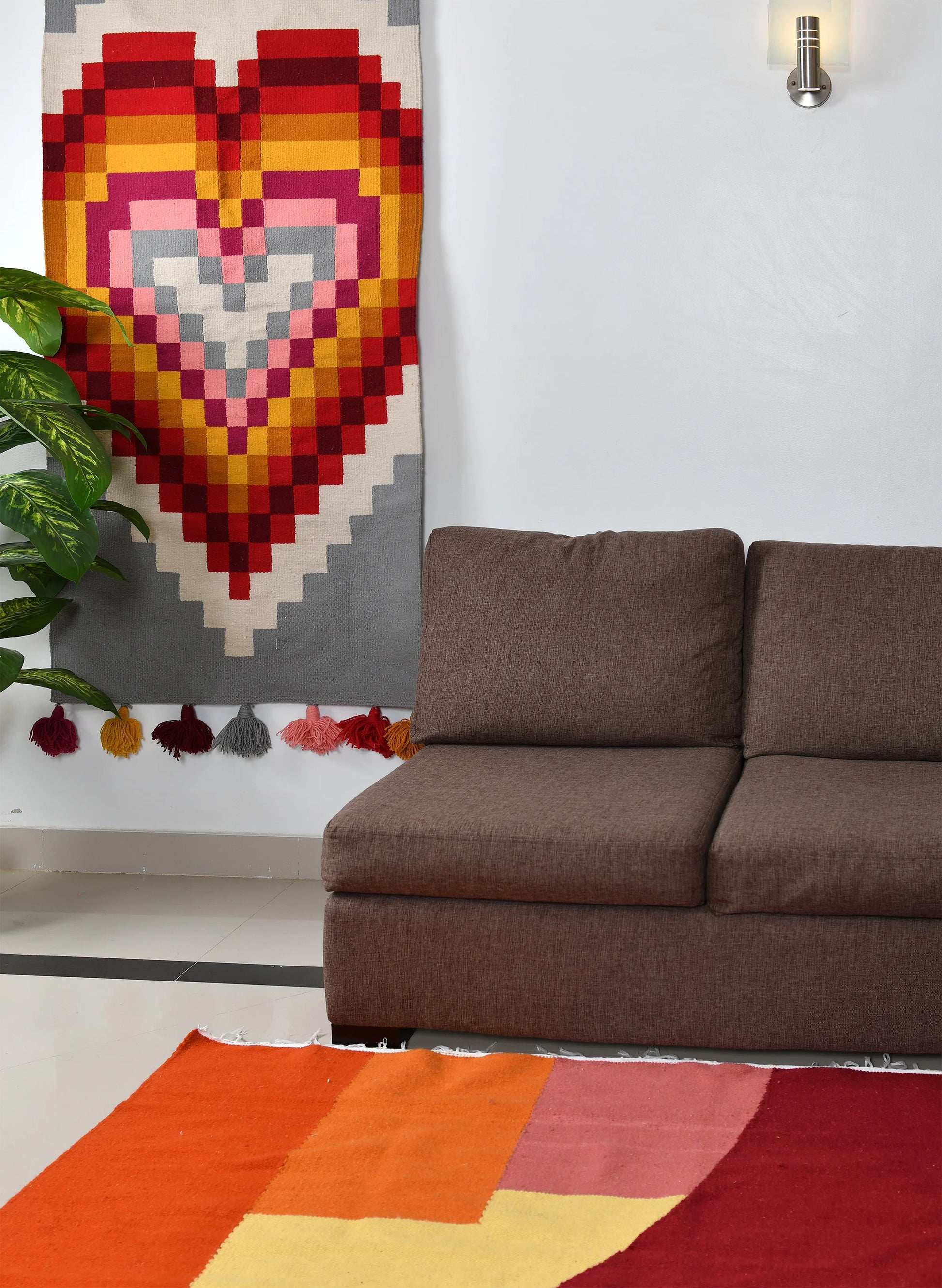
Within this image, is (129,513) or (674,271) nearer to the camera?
(674,271)

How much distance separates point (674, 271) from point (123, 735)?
1650mm

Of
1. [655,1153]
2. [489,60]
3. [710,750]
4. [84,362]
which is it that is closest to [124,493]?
[84,362]

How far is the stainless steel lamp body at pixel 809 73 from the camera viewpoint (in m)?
2.54

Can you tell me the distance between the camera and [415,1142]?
5.48 ft

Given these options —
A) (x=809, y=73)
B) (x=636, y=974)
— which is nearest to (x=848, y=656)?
(x=636, y=974)

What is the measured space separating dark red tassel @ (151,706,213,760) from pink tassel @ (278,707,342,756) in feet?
0.62

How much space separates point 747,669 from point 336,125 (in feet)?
4.90

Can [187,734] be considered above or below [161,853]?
above

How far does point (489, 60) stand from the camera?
275 centimetres

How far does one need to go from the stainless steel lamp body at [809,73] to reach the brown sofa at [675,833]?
956mm

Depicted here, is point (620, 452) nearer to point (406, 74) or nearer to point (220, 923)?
point (406, 74)

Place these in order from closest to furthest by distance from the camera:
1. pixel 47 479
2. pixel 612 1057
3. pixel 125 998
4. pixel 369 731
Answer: pixel 612 1057, pixel 125 998, pixel 47 479, pixel 369 731

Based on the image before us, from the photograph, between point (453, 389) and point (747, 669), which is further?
point (453, 389)

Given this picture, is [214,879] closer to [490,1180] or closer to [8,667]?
[8,667]
